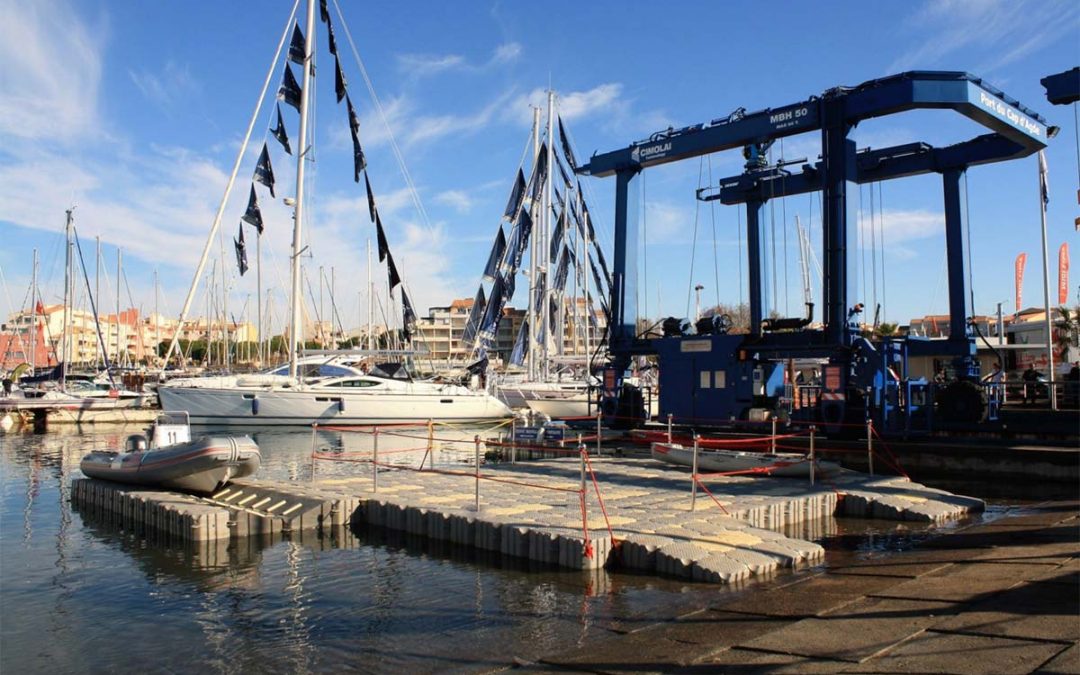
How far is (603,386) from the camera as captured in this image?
89.0 ft

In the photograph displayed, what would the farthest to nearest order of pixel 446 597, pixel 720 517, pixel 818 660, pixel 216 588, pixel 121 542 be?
pixel 121 542 → pixel 720 517 → pixel 216 588 → pixel 446 597 → pixel 818 660

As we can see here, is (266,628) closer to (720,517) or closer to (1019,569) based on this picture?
(720,517)

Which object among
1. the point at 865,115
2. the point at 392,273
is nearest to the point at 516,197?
the point at 392,273

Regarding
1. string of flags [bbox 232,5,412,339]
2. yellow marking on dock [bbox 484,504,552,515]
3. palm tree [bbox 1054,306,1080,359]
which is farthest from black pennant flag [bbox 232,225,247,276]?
palm tree [bbox 1054,306,1080,359]

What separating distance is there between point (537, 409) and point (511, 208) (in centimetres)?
Result: 1107

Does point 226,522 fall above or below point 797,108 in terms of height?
below

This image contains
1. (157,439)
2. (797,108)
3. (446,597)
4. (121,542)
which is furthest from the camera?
(797,108)

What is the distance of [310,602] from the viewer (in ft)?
34.8

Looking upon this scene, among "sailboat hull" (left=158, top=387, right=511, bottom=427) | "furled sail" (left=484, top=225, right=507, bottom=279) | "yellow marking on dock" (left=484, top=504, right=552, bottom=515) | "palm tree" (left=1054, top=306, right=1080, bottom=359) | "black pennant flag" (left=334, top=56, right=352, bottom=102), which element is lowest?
"yellow marking on dock" (left=484, top=504, right=552, bottom=515)

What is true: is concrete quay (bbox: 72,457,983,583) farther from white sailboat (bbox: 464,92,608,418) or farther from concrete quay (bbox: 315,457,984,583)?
white sailboat (bbox: 464,92,608,418)

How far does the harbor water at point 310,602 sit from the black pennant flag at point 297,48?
26.5 metres

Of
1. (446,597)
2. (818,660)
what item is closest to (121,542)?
(446,597)

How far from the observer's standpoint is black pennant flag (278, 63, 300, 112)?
36438mm

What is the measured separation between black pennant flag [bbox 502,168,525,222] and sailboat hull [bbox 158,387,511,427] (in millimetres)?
11111
